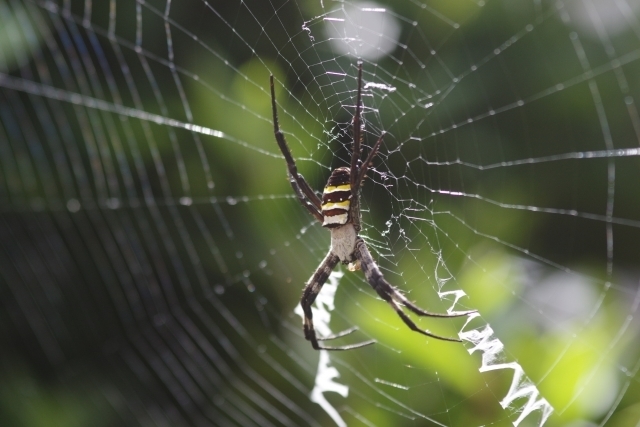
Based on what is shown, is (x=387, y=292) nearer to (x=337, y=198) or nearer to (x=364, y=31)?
(x=337, y=198)

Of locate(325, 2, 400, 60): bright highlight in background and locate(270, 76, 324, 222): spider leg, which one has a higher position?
locate(325, 2, 400, 60): bright highlight in background

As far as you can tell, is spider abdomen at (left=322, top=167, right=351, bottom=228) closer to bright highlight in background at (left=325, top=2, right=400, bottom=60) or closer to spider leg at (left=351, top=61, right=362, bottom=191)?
spider leg at (left=351, top=61, right=362, bottom=191)

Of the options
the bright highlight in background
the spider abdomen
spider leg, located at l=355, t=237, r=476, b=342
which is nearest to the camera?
spider leg, located at l=355, t=237, r=476, b=342

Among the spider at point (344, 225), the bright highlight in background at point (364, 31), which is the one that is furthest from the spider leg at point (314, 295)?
the bright highlight in background at point (364, 31)

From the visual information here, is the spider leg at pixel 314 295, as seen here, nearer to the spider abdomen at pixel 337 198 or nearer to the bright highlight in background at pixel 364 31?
the spider abdomen at pixel 337 198

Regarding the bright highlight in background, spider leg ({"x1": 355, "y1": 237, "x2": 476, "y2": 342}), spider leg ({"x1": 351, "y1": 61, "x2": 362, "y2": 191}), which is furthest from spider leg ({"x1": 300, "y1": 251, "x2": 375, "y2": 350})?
the bright highlight in background

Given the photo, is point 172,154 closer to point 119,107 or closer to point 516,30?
point 119,107

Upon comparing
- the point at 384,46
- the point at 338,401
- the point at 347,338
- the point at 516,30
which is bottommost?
the point at 338,401

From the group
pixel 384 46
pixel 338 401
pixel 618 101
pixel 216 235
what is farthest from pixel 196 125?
pixel 618 101
